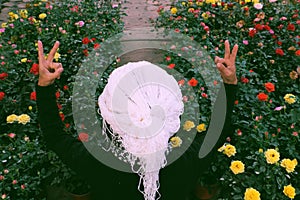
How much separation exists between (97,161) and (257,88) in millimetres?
1573

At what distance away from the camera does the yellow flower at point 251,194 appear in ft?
6.15

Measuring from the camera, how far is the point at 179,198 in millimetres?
1608

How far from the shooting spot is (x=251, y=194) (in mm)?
1886

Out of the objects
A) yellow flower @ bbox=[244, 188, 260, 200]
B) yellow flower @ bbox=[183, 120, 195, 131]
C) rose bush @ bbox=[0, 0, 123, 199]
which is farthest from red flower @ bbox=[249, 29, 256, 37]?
yellow flower @ bbox=[244, 188, 260, 200]

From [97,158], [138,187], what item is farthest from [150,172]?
[97,158]

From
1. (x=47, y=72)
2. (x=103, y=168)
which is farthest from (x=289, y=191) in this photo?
(x=47, y=72)

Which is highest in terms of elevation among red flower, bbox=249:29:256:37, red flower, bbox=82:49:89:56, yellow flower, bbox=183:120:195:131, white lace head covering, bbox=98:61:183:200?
white lace head covering, bbox=98:61:183:200

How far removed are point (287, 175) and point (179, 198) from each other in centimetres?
70

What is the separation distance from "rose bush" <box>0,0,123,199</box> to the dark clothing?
0.65 m

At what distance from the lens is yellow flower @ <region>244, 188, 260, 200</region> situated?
1874mm

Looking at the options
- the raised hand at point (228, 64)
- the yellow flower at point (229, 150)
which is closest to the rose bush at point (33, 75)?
the yellow flower at point (229, 150)

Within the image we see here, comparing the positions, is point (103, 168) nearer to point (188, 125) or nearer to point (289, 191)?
point (188, 125)

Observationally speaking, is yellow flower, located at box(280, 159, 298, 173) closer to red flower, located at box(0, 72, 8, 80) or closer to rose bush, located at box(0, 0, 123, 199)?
rose bush, located at box(0, 0, 123, 199)

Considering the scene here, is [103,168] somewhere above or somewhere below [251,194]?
above
